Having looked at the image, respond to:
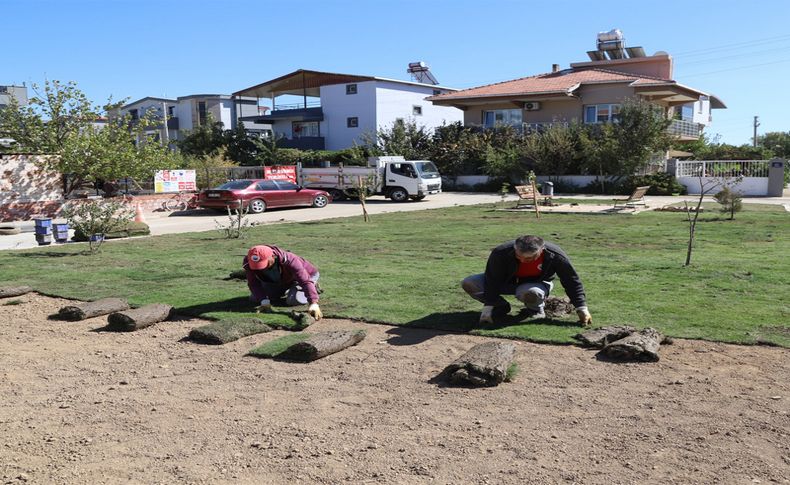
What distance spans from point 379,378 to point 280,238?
1137 cm

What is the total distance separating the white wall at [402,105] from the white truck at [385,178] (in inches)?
778

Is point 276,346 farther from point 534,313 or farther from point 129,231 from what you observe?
point 129,231

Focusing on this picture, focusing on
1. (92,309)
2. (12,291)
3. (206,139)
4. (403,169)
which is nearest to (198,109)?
(206,139)

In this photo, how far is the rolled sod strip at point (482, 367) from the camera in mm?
5363

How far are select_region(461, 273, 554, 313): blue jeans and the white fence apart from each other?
26831mm

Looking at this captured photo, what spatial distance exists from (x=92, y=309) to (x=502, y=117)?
41090 mm

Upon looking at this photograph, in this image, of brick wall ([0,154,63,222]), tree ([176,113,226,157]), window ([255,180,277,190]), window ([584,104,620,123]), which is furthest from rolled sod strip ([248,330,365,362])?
tree ([176,113,226,157])

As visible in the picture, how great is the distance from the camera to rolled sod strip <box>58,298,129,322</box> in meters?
8.00

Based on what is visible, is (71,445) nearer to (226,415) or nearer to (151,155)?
(226,415)

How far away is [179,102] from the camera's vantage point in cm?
7181

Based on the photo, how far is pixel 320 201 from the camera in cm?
2991

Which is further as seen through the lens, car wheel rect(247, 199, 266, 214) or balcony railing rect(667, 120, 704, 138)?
balcony railing rect(667, 120, 704, 138)

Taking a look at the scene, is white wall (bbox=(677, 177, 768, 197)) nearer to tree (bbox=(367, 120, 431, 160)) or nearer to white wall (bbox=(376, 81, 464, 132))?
tree (bbox=(367, 120, 431, 160))

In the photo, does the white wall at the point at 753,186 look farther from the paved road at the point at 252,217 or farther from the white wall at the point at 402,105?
the white wall at the point at 402,105
